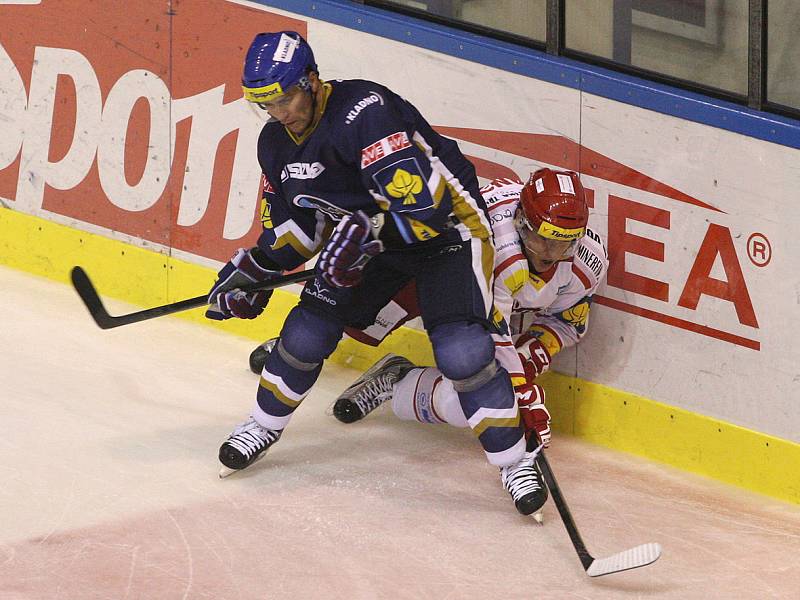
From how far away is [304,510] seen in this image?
4344 mm

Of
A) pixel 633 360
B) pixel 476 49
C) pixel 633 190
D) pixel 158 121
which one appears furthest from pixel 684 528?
pixel 158 121

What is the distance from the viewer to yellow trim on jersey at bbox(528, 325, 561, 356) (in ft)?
15.7

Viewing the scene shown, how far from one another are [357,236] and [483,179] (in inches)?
38.1

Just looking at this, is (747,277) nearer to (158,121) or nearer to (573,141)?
(573,141)

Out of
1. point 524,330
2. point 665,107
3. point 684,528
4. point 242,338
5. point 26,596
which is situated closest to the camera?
point 26,596

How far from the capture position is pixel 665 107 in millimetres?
4586

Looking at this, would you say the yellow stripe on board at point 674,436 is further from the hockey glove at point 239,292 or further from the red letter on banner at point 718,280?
the hockey glove at point 239,292

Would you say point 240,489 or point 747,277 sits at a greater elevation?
point 747,277

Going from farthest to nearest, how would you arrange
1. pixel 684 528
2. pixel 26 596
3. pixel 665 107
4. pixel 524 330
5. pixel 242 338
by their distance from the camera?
pixel 242 338, pixel 524 330, pixel 665 107, pixel 684 528, pixel 26 596

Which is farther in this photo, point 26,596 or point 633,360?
point 633,360

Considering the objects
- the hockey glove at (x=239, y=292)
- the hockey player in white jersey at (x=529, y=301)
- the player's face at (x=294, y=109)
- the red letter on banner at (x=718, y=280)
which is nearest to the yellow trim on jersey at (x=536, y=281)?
the hockey player in white jersey at (x=529, y=301)

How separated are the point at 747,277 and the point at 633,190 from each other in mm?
451

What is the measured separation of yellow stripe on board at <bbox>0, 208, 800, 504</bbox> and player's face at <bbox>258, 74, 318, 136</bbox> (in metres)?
1.26

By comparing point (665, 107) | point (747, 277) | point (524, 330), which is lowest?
point (524, 330)
